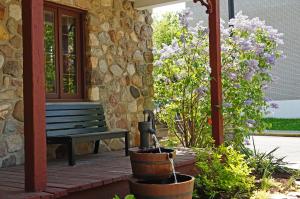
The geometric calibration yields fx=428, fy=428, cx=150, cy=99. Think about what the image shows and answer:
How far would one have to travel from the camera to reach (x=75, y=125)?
17.0 feet

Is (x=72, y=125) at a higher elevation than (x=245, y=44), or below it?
below

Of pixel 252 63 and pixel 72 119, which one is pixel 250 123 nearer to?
pixel 252 63

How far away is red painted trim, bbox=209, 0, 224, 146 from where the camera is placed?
5324 mm

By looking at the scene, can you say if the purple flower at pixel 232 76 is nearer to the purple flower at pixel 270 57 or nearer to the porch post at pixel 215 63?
the purple flower at pixel 270 57

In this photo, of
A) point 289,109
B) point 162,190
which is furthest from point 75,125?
point 289,109

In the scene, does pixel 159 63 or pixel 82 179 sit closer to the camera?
pixel 82 179

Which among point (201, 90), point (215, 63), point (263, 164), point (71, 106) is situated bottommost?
point (263, 164)

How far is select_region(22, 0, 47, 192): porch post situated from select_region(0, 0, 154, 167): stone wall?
157 cm

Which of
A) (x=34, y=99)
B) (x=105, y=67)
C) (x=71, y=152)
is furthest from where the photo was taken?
(x=105, y=67)

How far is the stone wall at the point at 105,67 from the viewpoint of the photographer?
469 centimetres

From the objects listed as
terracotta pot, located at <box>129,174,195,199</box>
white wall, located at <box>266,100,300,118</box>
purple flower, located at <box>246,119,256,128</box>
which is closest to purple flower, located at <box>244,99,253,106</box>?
purple flower, located at <box>246,119,256,128</box>

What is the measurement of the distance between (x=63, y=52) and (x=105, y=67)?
2.29 ft

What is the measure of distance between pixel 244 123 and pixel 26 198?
404 cm

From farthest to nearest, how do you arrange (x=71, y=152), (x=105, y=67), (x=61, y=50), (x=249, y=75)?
1. (x=249, y=75)
2. (x=105, y=67)
3. (x=61, y=50)
4. (x=71, y=152)
